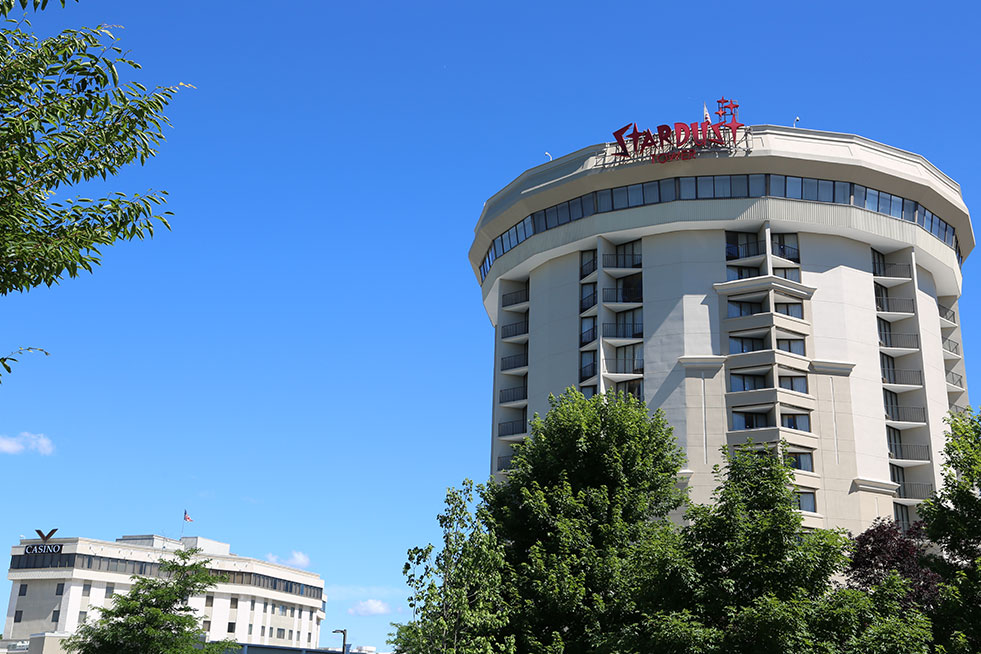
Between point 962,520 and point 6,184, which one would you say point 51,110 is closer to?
point 6,184

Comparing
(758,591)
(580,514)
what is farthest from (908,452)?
(758,591)

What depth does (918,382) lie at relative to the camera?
63.6 m

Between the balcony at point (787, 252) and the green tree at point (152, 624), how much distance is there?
43.1 meters

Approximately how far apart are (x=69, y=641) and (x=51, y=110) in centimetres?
3976

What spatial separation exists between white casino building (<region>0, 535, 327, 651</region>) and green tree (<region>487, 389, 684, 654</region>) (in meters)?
85.6

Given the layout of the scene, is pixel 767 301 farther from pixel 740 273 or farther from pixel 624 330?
pixel 624 330

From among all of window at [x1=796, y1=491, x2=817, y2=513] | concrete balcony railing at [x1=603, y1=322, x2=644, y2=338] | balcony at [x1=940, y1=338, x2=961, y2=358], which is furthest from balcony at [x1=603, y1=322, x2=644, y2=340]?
balcony at [x1=940, y1=338, x2=961, y2=358]

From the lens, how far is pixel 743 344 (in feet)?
203

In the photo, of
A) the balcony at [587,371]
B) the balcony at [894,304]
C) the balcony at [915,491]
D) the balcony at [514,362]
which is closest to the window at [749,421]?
the balcony at [587,371]

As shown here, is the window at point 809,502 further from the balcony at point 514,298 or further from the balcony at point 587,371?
the balcony at point 514,298

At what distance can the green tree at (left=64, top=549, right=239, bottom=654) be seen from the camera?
40.5m

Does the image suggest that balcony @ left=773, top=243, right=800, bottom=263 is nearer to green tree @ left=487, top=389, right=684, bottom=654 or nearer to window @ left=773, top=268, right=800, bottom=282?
window @ left=773, top=268, right=800, bottom=282

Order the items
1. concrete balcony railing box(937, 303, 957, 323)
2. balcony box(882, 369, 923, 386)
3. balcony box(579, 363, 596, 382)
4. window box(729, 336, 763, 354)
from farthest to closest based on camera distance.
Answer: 1. concrete balcony railing box(937, 303, 957, 323)
2. balcony box(579, 363, 596, 382)
3. balcony box(882, 369, 923, 386)
4. window box(729, 336, 763, 354)

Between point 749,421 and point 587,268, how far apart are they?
53.7ft
